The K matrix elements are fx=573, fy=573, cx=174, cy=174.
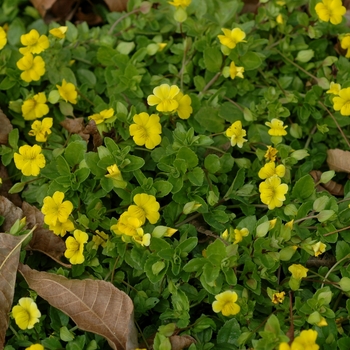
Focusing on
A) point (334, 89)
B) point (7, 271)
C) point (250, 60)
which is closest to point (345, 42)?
point (334, 89)

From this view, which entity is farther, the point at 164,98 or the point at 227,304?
the point at 164,98

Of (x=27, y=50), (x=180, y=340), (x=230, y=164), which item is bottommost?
(x=180, y=340)

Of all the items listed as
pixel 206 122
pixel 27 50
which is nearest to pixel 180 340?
pixel 206 122

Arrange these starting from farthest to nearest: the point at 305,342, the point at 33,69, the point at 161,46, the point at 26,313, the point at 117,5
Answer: the point at 117,5, the point at 161,46, the point at 33,69, the point at 26,313, the point at 305,342

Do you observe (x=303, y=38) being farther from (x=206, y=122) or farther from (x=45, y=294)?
(x=45, y=294)

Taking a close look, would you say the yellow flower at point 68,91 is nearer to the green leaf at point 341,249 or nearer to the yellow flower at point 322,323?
the green leaf at point 341,249

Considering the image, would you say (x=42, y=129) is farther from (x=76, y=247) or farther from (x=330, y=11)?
(x=330, y=11)
